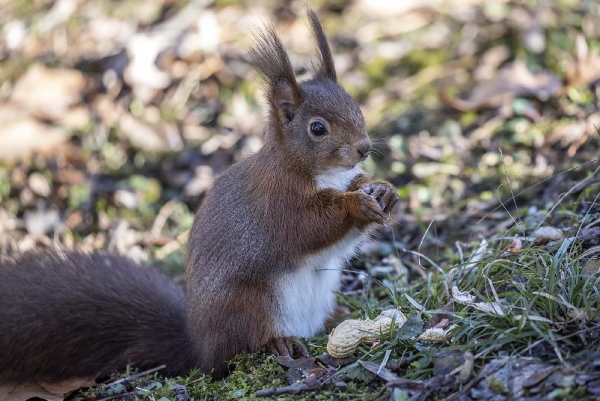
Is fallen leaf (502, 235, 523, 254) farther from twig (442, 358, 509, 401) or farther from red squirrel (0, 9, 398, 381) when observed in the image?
twig (442, 358, 509, 401)

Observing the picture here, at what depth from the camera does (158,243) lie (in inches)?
218

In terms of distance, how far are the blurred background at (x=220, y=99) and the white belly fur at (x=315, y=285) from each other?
4.40 feet

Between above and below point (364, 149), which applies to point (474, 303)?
below

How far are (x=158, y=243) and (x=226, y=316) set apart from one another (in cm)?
228

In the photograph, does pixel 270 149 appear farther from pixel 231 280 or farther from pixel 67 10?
pixel 67 10

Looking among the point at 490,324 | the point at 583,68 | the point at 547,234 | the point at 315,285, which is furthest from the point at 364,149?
the point at 583,68

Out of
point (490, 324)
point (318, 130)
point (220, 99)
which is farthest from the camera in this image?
point (220, 99)

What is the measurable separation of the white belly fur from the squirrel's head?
13 centimetres

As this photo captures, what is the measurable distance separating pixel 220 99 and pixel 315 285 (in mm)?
3695

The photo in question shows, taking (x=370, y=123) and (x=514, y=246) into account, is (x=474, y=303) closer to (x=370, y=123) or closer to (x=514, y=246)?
(x=514, y=246)

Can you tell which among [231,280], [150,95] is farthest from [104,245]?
[231,280]

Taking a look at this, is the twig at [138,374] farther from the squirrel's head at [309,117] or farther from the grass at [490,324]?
the squirrel's head at [309,117]

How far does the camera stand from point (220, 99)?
22.6 ft

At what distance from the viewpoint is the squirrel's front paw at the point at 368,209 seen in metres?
3.26
